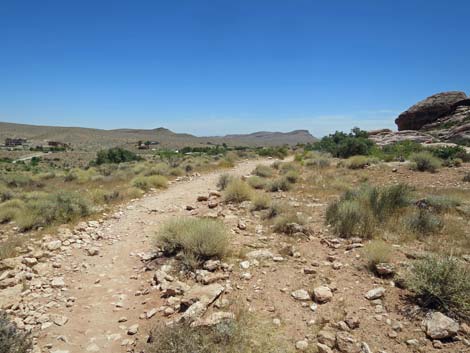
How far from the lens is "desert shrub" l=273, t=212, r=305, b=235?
517 cm

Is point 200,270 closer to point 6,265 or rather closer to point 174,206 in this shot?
point 6,265

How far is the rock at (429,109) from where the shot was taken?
27391 millimetres

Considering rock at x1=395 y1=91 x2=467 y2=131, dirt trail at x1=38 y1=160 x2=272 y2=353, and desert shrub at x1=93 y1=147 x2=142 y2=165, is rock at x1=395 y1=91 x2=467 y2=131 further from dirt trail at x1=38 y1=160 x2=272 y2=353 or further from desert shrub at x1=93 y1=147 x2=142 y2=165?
dirt trail at x1=38 y1=160 x2=272 y2=353

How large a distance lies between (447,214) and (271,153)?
760 inches

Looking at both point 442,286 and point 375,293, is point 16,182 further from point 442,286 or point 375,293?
point 442,286

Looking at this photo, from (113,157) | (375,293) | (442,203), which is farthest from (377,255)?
(113,157)

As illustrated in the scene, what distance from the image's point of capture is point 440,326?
8.19 ft

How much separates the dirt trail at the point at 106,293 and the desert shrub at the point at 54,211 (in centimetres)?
79

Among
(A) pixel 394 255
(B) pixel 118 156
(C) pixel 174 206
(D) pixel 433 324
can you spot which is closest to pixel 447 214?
(A) pixel 394 255

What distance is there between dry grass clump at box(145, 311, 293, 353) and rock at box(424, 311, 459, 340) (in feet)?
4.38

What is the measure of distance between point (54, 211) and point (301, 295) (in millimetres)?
6075

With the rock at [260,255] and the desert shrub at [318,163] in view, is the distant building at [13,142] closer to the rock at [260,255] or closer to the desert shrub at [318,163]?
the desert shrub at [318,163]

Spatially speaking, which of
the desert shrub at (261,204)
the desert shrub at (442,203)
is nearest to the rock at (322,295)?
the desert shrub at (261,204)

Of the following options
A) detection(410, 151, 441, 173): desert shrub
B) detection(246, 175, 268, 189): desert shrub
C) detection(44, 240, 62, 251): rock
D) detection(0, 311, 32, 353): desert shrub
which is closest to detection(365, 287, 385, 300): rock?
detection(0, 311, 32, 353): desert shrub
